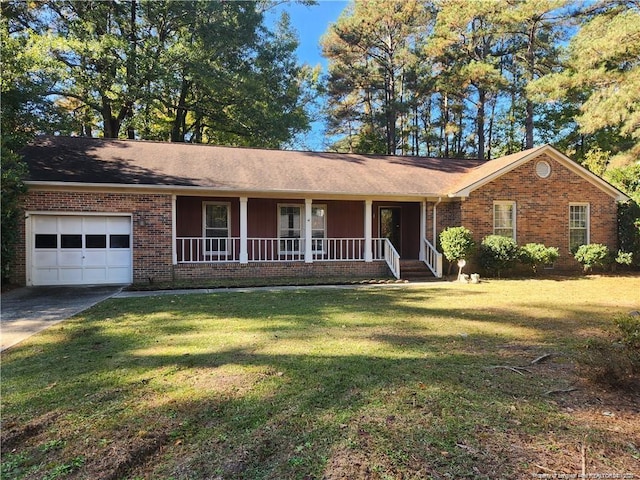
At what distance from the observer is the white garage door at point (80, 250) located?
1141 centimetres

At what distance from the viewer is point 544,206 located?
574 inches

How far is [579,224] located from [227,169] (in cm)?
1373

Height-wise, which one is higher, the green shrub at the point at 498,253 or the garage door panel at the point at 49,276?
the green shrub at the point at 498,253

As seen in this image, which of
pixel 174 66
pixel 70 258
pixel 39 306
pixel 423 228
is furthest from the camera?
pixel 174 66

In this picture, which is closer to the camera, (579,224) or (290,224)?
(579,224)

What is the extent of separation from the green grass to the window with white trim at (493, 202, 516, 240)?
25.9ft

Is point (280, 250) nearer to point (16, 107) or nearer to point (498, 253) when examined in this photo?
point (498, 253)

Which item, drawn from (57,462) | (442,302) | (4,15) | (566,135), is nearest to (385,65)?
(566,135)

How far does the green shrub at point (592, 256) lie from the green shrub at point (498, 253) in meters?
2.98

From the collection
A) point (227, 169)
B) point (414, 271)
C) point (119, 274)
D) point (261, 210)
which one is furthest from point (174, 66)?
point (414, 271)

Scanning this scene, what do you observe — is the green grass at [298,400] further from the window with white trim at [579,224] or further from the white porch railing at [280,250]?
the window with white trim at [579,224]

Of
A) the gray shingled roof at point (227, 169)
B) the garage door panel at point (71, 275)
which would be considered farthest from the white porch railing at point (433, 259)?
the garage door panel at point (71, 275)

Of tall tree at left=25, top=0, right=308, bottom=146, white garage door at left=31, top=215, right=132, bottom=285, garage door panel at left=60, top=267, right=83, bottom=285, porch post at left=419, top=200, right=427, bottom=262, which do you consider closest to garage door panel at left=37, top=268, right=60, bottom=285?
white garage door at left=31, top=215, right=132, bottom=285

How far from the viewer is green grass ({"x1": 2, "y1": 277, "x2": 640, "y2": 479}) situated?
8.75 feet
